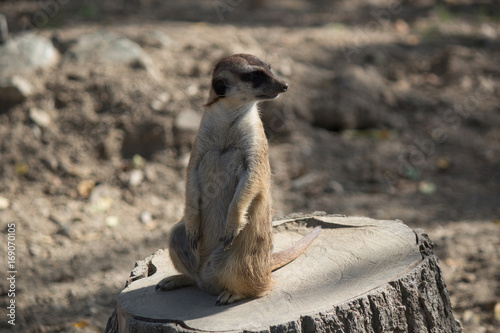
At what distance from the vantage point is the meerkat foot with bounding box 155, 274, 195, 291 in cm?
309

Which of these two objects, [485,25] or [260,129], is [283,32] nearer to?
[485,25]

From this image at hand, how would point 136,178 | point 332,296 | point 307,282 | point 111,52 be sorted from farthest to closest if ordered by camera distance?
point 111,52 → point 136,178 → point 307,282 → point 332,296

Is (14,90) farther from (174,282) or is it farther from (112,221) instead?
(174,282)

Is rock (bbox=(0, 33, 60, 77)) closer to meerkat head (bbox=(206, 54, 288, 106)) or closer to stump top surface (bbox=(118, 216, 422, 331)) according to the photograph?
stump top surface (bbox=(118, 216, 422, 331))

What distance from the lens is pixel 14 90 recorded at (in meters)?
6.33

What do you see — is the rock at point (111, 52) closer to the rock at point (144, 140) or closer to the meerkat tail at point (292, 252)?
the rock at point (144, 140)

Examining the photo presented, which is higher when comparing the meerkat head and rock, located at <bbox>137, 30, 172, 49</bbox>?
the meerkat head

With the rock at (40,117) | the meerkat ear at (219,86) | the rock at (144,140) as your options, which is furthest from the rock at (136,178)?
the meerkat ear at (219,86)

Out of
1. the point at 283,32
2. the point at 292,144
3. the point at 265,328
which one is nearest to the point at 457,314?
the point at 265,328

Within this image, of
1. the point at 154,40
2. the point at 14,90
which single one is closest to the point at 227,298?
the point at 14,90

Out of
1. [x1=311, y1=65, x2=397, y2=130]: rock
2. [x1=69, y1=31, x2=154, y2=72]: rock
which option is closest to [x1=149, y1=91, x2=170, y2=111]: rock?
[x1=69, y1=31, x2=154, y2=72]: rock

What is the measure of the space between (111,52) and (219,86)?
4.23 m

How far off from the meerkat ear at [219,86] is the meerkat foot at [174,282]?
1014 millimetres

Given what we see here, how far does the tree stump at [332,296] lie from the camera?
8.85ft
